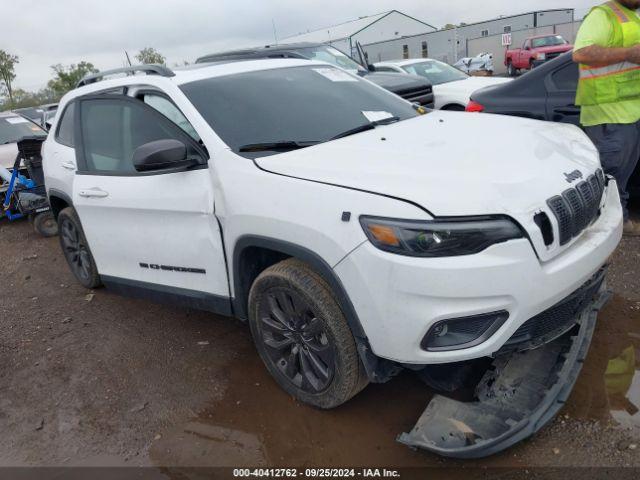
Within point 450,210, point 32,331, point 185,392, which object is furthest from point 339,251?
point 32,331

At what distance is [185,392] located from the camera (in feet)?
10.9

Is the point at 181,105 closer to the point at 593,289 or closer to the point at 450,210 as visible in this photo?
the point at 450,210

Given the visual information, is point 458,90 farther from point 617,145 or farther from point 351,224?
point 351,224

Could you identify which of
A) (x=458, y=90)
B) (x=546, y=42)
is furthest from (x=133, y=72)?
(x=546, y=42)

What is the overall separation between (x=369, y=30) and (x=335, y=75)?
62.5 m

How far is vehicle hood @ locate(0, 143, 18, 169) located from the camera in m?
8.66

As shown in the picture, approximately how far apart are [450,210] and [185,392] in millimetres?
2047

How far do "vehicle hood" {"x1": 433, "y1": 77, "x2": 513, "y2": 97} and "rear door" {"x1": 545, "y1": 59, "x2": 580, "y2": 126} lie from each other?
4.08m

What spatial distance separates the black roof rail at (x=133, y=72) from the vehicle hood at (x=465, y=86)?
20.8 feet

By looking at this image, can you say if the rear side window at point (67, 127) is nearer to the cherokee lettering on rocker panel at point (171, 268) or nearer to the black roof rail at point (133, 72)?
the black roof rail at point (133, 72)

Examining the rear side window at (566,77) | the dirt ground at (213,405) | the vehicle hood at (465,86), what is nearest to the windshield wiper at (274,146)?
the dirt ground at (213,405)

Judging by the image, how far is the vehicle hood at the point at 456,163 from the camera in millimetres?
2238

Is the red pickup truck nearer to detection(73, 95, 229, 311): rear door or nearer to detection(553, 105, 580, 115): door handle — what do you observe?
detection(553, 105, 580, 115): door handle

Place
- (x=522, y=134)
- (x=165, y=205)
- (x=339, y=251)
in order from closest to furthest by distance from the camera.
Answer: (x=339, y=251)
(x=522, y=134)
(x=165, y=205)
